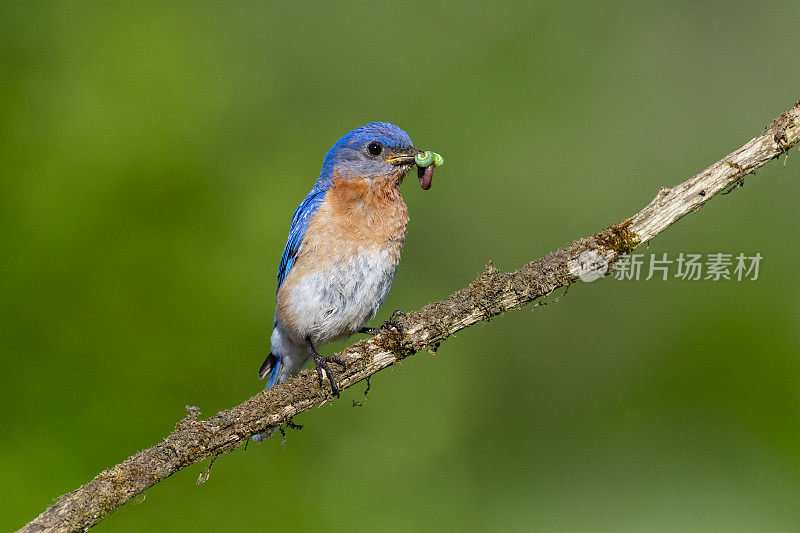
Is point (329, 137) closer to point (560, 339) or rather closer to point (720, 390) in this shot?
point (560, 339)

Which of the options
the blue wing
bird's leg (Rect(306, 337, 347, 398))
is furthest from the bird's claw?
the blue wing

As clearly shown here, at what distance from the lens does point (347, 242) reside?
16.6 feet

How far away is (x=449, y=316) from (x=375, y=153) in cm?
168

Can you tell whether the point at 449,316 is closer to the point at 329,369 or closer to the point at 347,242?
the point at 329,369

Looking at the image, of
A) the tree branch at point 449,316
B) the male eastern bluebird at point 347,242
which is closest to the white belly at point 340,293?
the male eastern bluebird at point 347,242

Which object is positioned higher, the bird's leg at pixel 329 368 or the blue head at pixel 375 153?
the blue head at pixel 375 153

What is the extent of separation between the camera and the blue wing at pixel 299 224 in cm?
532

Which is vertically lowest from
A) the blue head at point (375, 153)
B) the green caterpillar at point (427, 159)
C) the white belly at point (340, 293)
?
the white belly at point (340, 293)

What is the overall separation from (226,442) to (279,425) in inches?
11.5

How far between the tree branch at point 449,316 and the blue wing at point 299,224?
1.25m

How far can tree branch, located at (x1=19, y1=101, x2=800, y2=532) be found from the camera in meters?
3.88

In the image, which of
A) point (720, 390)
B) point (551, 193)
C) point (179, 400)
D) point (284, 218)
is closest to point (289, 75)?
point (284, 218)

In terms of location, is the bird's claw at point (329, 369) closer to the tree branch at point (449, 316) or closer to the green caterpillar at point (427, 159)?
the tree branch at point (449, 316)

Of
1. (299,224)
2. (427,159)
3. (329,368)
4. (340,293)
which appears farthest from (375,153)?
(329,368)
